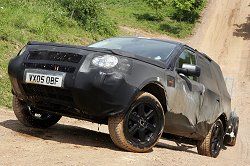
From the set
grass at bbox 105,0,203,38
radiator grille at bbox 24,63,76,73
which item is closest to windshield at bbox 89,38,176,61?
radiator grille at bbox 24,63,76,73

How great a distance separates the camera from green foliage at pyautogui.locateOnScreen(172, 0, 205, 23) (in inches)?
1287

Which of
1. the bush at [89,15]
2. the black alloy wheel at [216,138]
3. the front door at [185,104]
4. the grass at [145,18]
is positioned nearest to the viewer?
A: the front door at [185,104]

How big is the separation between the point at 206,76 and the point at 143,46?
1425 mm

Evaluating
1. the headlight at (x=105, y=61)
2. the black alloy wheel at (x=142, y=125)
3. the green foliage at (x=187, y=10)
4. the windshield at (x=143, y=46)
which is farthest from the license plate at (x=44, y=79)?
the green foliage at (x=187, y=10)

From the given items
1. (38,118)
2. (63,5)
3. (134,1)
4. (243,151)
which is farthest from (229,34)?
(38,118)

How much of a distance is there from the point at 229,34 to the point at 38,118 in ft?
90.2

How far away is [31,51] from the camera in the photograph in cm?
569

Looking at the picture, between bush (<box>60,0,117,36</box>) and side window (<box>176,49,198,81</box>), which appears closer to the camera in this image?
side window (<box>176,49,198,81</box>)

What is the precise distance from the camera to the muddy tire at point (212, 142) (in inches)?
285

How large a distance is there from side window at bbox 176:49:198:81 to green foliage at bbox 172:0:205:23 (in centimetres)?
2634

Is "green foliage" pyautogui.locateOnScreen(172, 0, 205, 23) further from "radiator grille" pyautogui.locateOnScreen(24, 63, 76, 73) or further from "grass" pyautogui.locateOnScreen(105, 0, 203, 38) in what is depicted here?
"radiator grille" pyautogui.locateOnScreen(24, 63, 76, 73)

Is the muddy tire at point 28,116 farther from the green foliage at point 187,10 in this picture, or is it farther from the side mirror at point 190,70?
the green foliage at point 187,10

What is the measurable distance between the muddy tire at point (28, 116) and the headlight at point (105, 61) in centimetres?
170

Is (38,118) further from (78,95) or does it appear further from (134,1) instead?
(134,1)
